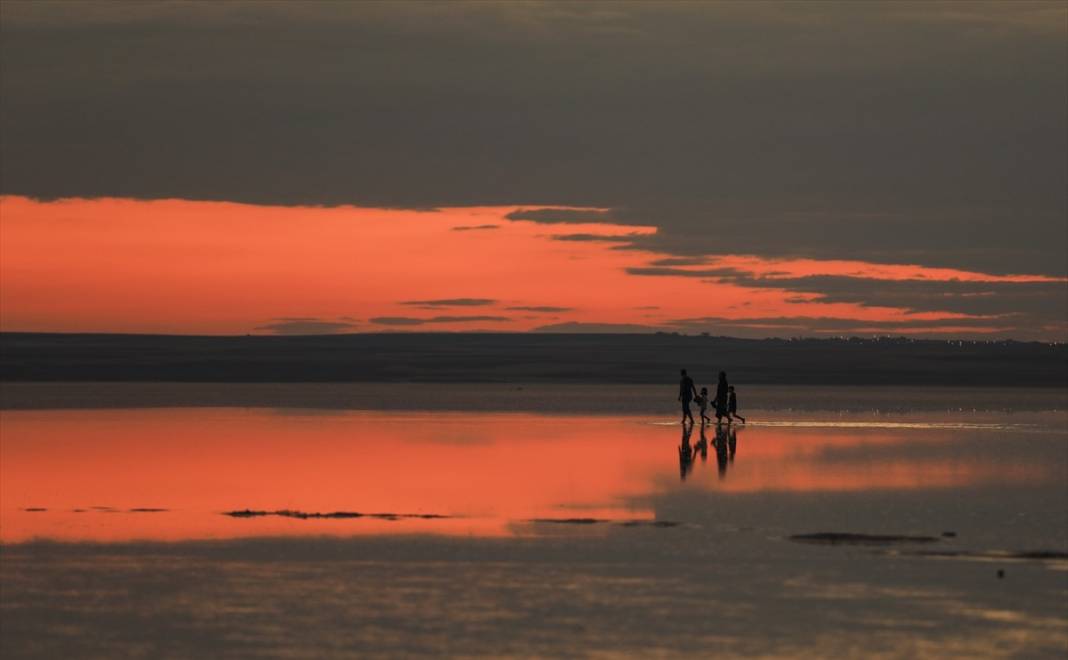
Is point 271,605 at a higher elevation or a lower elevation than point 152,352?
lower

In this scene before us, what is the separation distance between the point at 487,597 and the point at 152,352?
150277 mm

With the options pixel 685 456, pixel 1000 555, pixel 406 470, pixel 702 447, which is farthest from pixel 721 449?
pixel 1000 555

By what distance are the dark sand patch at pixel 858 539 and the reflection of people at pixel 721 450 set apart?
9.30 meters

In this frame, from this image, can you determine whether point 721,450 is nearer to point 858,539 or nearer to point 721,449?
point 721,449

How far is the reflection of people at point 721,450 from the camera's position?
3384 centimetres

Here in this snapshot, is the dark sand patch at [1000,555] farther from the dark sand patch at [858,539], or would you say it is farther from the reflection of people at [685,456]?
the reflection of people at [685,456]

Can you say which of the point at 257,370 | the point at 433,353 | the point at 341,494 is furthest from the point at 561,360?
the point at 341,494

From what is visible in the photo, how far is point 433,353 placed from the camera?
168 m

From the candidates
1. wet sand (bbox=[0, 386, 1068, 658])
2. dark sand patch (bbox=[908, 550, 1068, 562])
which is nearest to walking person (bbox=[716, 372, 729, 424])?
wet sand (bbox=[0, 386, 1068, 658])

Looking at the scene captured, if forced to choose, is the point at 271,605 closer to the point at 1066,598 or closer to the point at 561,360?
the point at 1066,598

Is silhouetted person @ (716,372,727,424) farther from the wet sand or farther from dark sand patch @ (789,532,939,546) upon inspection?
dark sand patch @ (789,532,939,546)

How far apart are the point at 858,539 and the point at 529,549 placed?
13.2 ft

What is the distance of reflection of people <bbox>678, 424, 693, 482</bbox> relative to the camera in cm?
3275

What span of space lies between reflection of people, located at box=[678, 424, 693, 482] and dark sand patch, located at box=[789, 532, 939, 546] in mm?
8422
